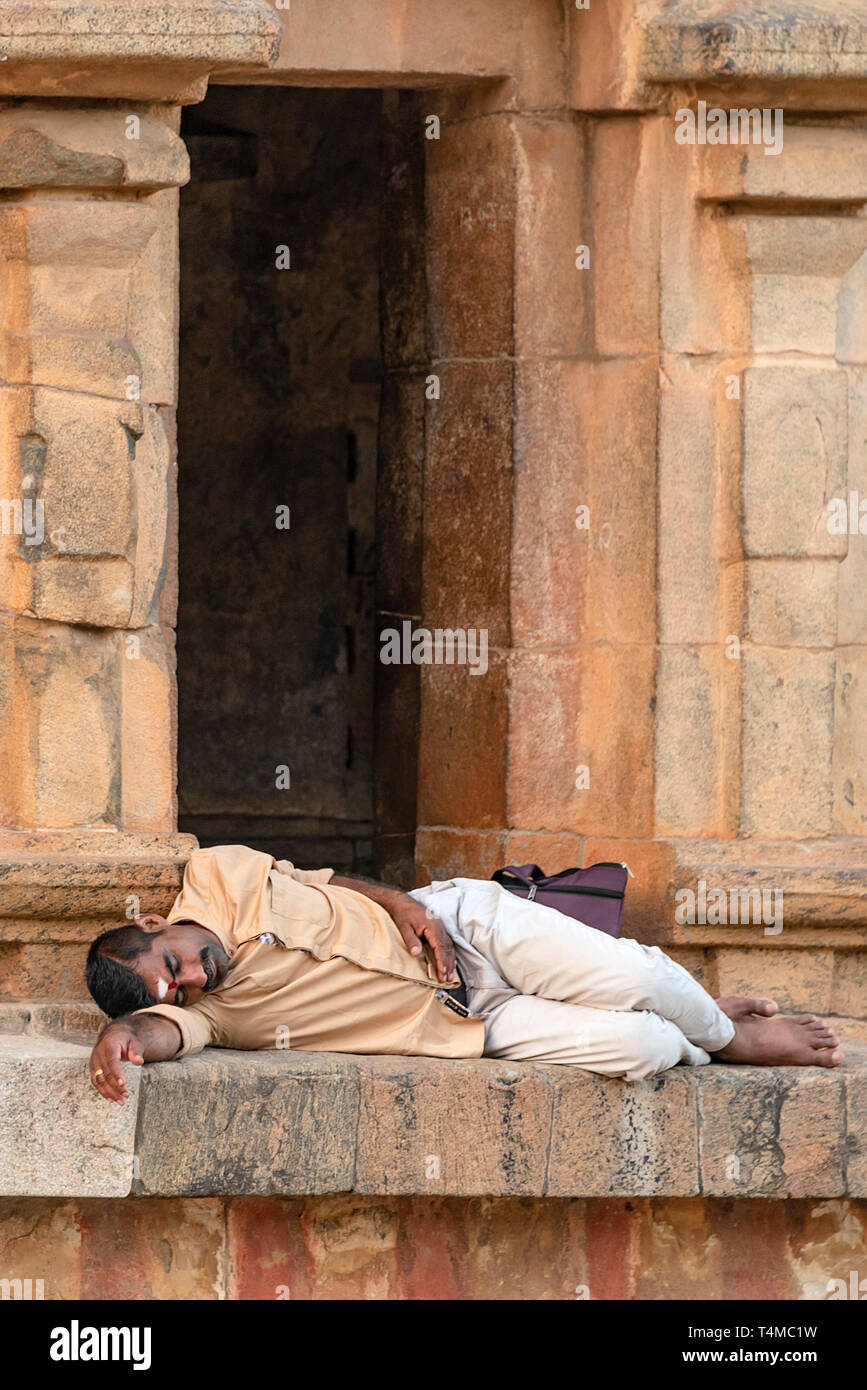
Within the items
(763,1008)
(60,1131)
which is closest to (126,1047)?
Result: (60,1131)

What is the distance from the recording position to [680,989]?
5.47 m

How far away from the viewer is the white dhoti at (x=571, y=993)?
5387 millimetres

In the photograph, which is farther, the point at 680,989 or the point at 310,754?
the point at 310,754

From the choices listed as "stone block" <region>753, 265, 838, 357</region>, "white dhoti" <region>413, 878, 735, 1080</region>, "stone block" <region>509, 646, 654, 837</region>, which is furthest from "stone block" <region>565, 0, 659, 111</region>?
"white dhoti" <region>413, 878, 735, 1080</region>

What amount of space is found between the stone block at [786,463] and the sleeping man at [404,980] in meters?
1.21

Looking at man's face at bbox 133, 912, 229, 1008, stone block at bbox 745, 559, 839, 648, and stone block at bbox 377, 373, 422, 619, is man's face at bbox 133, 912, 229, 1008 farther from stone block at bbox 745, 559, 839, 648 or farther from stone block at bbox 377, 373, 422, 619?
stone block at bbox 377, 373, 422, 619

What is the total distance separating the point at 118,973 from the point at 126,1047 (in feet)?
1.04

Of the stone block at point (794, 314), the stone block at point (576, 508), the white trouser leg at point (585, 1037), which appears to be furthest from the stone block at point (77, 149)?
the white trouser leg at point (585, 1037)

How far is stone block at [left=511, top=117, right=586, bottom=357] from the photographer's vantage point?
6.39 meters

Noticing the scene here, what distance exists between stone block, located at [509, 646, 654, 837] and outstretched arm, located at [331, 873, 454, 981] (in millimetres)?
850

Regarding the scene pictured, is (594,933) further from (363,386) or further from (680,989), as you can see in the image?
(363,386)
